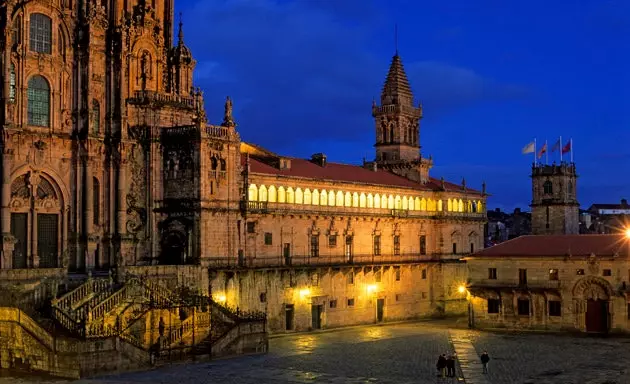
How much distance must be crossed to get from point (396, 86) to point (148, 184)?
139ft

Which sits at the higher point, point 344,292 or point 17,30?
point 17,30

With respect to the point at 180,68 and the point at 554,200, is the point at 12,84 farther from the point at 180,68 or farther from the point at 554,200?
the point at 554,200

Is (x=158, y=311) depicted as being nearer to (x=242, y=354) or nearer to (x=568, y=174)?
(x=242, y=354)

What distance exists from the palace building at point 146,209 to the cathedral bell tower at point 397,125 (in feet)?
46.8

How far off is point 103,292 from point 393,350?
828 inches

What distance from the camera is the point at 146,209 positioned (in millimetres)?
70438

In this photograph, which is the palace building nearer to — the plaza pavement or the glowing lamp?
the glowing lamp

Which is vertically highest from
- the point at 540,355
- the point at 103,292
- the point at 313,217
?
the point at 313,217

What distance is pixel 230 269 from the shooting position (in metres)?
70.7

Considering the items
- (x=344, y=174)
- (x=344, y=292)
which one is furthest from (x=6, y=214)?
(x=344, y=174)

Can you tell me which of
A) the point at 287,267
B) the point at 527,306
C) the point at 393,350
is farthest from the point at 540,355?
the point at 287,267

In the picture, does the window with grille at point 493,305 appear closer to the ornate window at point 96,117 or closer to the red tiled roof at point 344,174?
the red tiled roof at point 344,174

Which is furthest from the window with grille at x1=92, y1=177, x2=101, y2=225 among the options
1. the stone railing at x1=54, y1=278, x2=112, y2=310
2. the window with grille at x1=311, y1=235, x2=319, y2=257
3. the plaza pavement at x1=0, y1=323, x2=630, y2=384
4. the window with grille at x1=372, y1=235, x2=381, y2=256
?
the window with grille at x1=372, y1=235, x2=381, y2=256

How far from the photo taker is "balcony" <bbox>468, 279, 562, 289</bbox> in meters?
76.6
